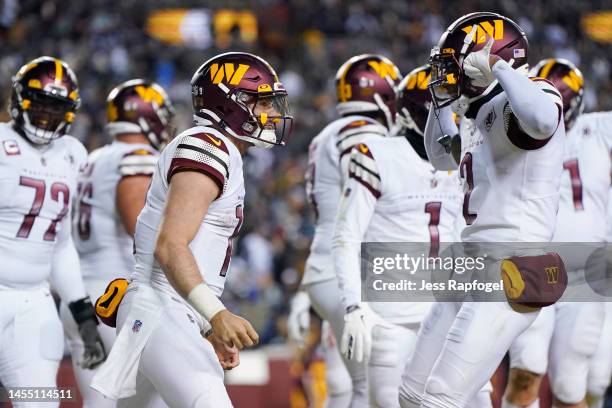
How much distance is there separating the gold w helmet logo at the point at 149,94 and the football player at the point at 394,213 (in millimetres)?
1514

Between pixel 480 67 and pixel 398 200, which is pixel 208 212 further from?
pixel 398 200

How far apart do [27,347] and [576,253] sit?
9.68ft

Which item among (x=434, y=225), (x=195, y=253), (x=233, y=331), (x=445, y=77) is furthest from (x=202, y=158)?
(x=434, y=225)

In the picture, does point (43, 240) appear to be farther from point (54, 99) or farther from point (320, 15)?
point (320, 15)

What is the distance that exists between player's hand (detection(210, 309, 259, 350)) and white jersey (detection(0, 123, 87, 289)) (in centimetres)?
195

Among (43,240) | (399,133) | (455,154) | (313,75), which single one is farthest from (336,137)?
(313,75)

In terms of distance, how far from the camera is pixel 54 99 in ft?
17.2

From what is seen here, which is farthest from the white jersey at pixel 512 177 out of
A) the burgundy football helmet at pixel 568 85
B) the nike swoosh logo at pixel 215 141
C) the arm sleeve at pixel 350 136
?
the burgundy football helmet at pixel 568 85

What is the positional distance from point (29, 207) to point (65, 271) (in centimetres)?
42

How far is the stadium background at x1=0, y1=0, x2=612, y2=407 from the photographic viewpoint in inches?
498

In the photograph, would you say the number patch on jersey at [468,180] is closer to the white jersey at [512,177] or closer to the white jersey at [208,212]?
the white jersey at [512,177]

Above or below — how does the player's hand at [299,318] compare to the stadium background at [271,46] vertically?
below

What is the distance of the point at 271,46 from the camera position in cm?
1739

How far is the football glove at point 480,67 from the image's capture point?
398 centimetres
